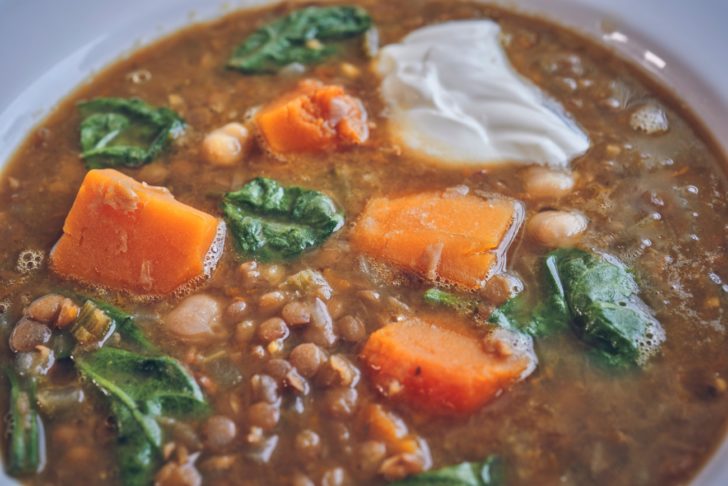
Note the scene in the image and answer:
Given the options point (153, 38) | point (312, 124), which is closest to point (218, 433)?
point (312, 124)

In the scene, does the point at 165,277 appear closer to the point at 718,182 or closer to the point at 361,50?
the point at 361,50

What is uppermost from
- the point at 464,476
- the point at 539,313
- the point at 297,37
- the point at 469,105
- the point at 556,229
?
the point at 297,37

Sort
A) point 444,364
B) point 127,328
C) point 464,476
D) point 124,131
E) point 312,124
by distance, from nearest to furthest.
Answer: point 464,476 → point 444,364 → point 127,328 → point 312,124 → point 124,131

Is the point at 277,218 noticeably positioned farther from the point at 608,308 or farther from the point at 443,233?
the point at 608,308

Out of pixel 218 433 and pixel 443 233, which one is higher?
pixel 443 233

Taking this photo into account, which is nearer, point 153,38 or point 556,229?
point 556,229

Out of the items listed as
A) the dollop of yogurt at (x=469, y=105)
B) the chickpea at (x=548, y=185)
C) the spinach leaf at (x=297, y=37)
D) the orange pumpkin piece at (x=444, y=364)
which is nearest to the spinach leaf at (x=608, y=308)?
the orange pumpkin piece at (x=444, y=364)

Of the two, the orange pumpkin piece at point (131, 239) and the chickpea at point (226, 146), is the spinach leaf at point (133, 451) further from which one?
the chickpea at point (226, 146)

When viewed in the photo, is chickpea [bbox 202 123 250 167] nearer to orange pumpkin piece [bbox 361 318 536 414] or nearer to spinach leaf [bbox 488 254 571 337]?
orange pumpkin piece [bbox 361 318 536 414]
